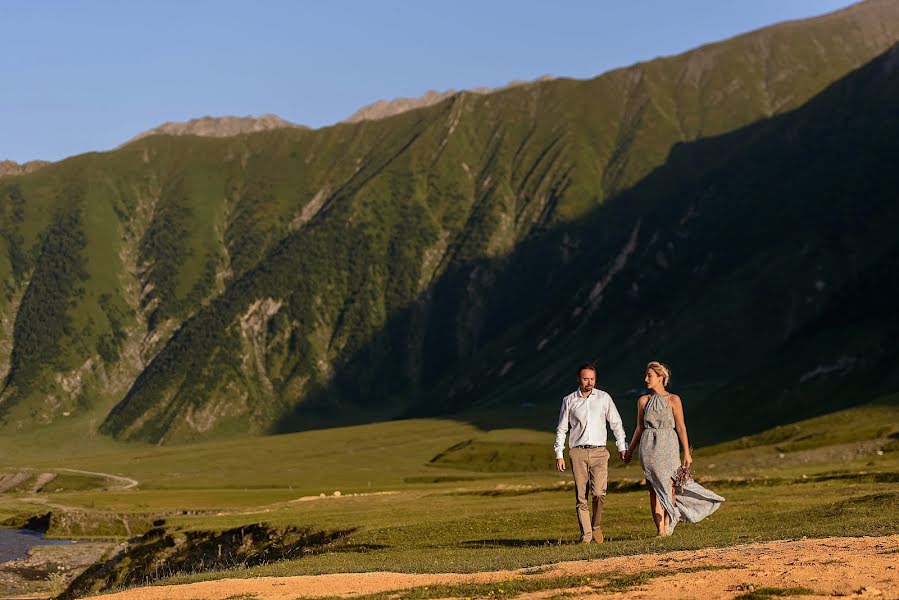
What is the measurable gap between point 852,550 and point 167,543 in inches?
2445

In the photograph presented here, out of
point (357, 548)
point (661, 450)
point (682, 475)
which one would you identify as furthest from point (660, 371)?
point (357, 548)

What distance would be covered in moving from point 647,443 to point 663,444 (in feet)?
1.50

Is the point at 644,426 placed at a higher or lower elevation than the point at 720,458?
higher

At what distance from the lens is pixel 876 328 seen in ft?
650

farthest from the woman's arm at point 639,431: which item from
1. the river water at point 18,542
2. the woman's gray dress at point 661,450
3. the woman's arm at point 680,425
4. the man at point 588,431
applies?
the river water at point 18,542

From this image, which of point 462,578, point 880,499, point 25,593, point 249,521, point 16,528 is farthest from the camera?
point 16,528

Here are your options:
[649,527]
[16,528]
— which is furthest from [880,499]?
[16,528]

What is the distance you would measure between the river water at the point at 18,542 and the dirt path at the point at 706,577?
7449 centimetres

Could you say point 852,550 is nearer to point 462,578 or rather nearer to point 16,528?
point 462,578

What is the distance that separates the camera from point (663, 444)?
33281 millimetres

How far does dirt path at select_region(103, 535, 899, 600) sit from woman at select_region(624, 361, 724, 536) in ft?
8.04

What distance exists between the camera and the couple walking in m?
33.1

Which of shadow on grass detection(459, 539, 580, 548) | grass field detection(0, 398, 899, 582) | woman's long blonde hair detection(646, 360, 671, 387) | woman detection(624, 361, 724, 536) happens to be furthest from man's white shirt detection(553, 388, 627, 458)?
shadow on grass detection(459, 539, 580, 548)

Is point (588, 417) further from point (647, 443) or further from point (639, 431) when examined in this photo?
point (647, 443)
